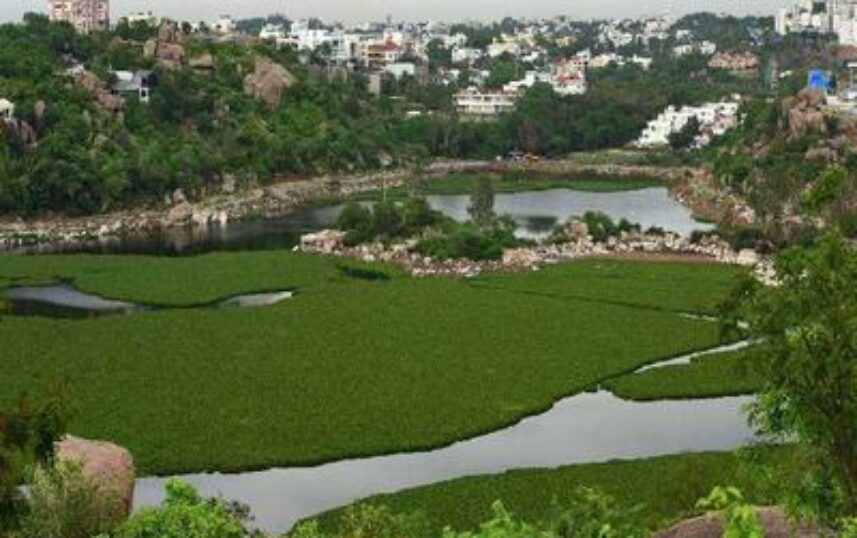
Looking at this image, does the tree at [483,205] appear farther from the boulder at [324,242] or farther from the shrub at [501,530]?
the shrub at [501,530]

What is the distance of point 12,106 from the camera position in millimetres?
86125

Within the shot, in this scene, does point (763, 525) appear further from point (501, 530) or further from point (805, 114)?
point (805, 114)

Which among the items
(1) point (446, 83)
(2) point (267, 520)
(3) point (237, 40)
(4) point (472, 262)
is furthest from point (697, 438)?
(1) point (446, 83)

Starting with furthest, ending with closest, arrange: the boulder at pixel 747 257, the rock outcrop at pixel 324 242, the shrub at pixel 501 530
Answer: the rock outcrop at pixel 324 242, the boulder at pixel 747 257, the shrub at pixel 501 530

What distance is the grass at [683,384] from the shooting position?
39.4 m

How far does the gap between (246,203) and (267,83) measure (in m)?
24.0

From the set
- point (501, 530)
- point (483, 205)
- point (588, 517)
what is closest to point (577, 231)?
point (483, 205)

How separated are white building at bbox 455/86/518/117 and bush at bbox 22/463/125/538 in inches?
5008

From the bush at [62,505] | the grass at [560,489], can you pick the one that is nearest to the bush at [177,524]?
the bush at [62,505]

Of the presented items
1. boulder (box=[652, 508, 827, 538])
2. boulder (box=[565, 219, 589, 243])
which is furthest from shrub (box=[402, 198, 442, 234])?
boulder (box=[652, 508, 827, 538])

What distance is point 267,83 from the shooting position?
109812mm

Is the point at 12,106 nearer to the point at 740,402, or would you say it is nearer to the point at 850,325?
the point at 740,402

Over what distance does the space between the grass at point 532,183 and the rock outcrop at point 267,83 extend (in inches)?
585

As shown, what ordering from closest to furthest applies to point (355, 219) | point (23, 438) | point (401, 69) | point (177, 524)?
1. point (177, 524)
2. point (23, 438)
3. point (355, 219)
4. point (401, 69)
